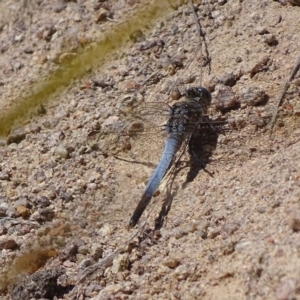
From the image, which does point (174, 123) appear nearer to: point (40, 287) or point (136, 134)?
point (136, 134)

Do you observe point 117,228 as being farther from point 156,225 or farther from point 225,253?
point 225,253

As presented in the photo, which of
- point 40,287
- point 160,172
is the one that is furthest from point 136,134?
point 40,287

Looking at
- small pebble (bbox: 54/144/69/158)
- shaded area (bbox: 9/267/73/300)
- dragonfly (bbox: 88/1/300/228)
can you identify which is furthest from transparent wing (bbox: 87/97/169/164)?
shaded area (bbox: 9/267/73/300)

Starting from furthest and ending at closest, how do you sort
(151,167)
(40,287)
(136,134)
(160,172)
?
(136,134) < (151,167) < (160,172) < (40,287)

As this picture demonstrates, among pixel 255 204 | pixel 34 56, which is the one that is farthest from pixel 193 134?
pixel 34 56

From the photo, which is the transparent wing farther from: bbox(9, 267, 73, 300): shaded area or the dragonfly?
bbox(9, 267, 73, 300): shaded area
